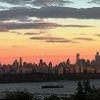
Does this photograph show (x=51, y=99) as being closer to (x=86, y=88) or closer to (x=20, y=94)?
(x=20, y=94)

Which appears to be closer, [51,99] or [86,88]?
[51,99]

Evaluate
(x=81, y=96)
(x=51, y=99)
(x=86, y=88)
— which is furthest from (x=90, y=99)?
(x=86, y=88)

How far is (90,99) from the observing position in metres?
27.1

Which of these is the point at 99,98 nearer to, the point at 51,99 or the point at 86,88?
the point at 51,99

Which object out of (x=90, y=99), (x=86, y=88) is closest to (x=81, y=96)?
(x=90, y=99)

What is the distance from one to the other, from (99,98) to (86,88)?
7.58 m

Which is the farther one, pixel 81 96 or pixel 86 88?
pixel 86 88

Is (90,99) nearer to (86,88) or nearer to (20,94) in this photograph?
(20,94)

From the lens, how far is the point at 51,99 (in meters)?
29.3

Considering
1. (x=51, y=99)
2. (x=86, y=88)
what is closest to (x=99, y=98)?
(x=51, y=99)

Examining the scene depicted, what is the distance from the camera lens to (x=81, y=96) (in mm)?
27203

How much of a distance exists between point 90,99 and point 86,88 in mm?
7242

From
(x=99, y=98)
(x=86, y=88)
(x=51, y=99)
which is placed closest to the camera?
(x=99, y=98)

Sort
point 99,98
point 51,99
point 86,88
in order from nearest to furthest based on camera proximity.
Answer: point 99,98 → point 51,99 → point 86,88
